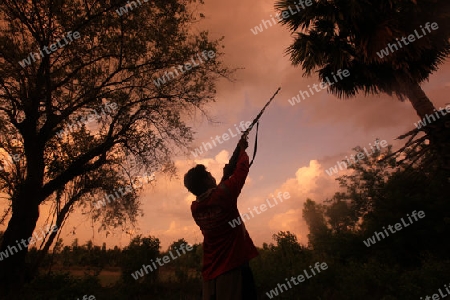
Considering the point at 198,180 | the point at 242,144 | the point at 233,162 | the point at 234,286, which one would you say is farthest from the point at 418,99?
the point at 234,286

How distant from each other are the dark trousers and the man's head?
774 mm

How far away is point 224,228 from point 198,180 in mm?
532

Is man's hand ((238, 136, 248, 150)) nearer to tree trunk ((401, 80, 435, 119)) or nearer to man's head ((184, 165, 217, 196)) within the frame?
man's head ((184, 165, 217, 196))

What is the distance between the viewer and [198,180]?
8.32 ft

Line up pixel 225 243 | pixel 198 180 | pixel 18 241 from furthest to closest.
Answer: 1. pixel 18 241
2. pixel 198 180
3. pixel 225 243

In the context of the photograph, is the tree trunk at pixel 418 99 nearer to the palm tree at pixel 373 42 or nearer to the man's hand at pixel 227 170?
the palm tree at pixel 373 42

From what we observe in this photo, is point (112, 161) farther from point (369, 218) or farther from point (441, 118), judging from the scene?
point (369, 218)

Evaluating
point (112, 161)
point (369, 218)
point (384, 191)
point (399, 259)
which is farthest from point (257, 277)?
point (384, 191)

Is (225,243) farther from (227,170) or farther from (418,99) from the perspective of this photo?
(418,99)

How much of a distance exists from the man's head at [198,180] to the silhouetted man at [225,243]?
0.09 meters

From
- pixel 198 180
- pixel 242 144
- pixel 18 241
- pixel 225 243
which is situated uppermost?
pixel 18 241

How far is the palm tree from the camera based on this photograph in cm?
775

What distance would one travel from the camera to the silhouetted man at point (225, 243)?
2.15 m

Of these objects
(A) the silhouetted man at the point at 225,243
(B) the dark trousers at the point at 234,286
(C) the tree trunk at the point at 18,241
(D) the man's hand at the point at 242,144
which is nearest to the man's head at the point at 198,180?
(A) the silhouetted man at the point at 225,243
